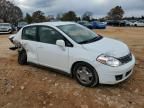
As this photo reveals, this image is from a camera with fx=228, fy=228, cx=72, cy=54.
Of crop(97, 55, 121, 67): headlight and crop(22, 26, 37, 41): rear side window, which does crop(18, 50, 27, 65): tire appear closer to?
crop(22, 26, 37, 41): rear side window

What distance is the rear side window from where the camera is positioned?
6.89m

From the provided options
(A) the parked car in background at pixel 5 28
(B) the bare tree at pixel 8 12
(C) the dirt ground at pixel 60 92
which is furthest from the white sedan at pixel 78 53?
(B) the bare tree at pixel 8 12

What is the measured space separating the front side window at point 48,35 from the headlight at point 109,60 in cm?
133

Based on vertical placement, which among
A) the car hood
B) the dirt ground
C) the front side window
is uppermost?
the front side window

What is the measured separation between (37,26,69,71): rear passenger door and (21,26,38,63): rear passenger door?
0.22m

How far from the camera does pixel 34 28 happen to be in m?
6.94

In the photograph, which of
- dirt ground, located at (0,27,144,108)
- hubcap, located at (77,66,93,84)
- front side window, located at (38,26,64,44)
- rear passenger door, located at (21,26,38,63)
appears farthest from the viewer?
rear passenger door, located at (21,26,38,63)

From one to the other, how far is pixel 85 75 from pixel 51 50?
50.2 inches

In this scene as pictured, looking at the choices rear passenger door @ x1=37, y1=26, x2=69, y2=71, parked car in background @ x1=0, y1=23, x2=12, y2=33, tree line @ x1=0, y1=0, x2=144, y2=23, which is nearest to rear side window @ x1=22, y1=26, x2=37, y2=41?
rear passenger door @ x1=37, y1=26, x2=69, y2=71

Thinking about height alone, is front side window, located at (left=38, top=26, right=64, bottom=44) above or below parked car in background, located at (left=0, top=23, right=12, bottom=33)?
above

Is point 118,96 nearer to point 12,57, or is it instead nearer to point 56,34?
point 56,34

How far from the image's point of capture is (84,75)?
5.54 m

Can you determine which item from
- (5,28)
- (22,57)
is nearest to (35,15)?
(5,28)

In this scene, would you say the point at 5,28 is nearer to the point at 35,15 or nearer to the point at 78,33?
the point at 78,33
